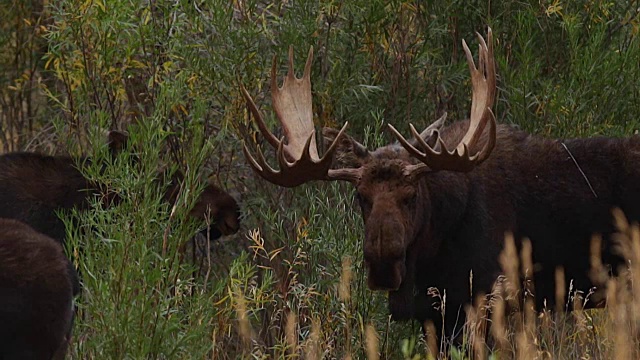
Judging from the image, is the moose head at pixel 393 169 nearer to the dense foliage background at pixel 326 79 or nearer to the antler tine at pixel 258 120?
the antler tine at pixel 258 120

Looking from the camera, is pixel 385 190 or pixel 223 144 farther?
pixel 223 144

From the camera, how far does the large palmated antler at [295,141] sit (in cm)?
866

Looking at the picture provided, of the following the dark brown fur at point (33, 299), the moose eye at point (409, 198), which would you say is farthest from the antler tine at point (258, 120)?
the dark brown fur at point (33, 299)

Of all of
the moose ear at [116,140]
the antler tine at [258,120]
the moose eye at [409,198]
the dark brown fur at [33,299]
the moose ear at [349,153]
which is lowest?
the dark brown fur at [33,299]

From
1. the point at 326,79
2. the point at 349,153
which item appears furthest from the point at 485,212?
the point at 326,79

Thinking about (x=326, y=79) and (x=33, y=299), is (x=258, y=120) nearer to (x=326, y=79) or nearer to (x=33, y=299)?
(x=326, y=79)

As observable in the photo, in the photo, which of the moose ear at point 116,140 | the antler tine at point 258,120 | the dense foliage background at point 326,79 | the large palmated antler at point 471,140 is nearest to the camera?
the large palmated antler at point 471,140

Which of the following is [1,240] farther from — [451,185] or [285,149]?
[451,185]

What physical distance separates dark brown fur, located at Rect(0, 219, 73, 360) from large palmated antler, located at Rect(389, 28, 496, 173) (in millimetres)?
2084

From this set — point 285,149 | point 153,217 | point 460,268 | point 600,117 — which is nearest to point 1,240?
point 153,217

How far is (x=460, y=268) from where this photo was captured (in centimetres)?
893

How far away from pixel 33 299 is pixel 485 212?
3019 mm

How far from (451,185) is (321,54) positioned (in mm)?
1945

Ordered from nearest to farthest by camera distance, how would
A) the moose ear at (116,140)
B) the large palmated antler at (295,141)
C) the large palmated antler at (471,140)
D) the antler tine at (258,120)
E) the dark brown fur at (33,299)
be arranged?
1. the dark brown fur at (33,299)
2. the large palmated antler at (471,140)
3. the large palmated antler at (295,141)
4. the antler tine at (258,120)
5. the moose ear at (116,140)
